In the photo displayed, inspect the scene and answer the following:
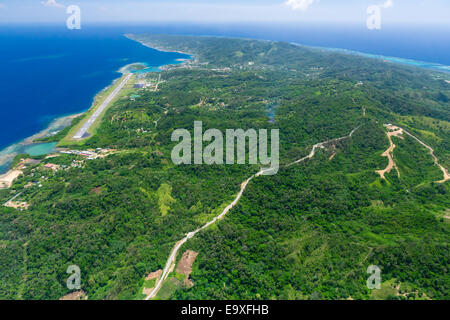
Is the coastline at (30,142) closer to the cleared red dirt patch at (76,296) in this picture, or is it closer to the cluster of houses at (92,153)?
the cluster of houses at (92,153)

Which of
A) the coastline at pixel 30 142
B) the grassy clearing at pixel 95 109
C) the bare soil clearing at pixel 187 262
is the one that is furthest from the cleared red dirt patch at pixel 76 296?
the grassy clearing at pixel 95 109

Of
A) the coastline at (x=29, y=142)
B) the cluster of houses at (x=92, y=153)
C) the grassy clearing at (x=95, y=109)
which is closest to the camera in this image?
the coastline at (x=29, y=142)

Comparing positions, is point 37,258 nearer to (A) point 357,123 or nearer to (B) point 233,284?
(B) point 233,284

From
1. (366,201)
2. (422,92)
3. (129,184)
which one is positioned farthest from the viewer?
(422,92)

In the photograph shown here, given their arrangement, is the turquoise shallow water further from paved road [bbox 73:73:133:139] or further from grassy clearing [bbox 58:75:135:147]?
paved road [bbox 73:73:133:139]

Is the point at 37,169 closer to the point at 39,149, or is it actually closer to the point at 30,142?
the point at 39,149

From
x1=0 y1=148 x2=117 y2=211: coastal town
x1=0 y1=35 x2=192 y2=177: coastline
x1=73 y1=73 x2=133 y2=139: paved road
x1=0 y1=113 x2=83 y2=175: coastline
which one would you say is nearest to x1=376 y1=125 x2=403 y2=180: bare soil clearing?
x1=0 y1=148 x2=117 y2=211: coastal town

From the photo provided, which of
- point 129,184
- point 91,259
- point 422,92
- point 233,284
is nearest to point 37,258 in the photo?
point 91,259

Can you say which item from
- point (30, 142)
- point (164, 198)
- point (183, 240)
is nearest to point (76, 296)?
point (183, 240)
